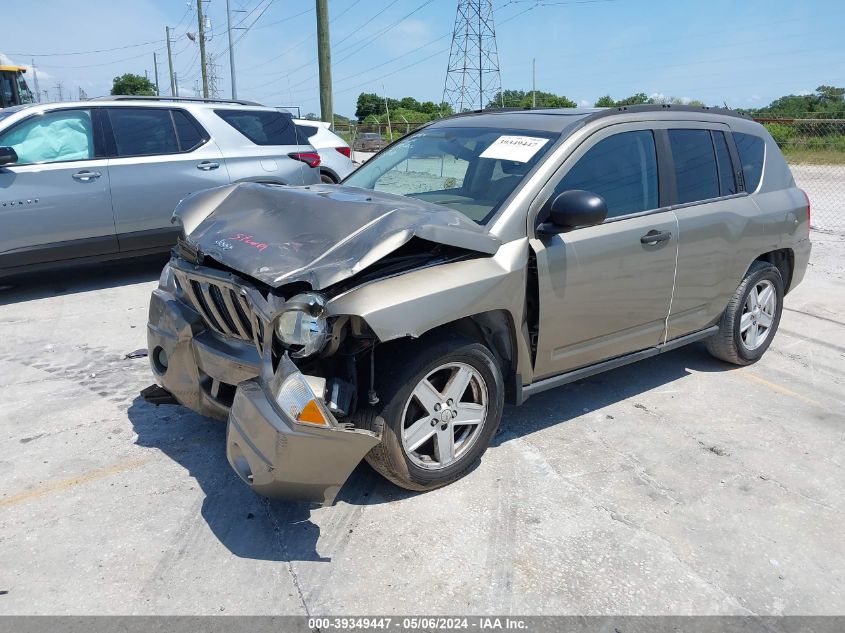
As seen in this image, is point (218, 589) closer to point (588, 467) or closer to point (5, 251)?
point (588, 467)

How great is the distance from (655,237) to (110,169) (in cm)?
532

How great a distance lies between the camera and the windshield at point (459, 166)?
371cm

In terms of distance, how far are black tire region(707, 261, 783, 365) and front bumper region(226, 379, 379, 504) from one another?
3.11 m

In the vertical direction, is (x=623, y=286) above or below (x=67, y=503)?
above

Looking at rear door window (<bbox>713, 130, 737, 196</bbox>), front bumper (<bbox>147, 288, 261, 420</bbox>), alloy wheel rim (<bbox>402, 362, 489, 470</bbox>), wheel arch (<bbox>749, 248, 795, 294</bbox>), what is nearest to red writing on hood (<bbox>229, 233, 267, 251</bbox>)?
front bumper (<bbox>147, 288, 261, 420</bbox>)

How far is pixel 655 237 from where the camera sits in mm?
4012

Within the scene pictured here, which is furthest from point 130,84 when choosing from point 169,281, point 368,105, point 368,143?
point 169,281

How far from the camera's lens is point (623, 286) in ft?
12.8

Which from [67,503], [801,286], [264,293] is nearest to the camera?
[264,293]

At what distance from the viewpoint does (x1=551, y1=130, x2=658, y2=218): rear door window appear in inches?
149

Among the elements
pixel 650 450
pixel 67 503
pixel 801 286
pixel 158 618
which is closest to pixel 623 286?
pixel 650 450

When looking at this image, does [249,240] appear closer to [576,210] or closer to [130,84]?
[576,210]

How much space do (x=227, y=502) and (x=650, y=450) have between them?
2.28 m

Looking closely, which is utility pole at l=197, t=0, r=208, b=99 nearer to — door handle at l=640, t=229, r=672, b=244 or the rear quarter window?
the rear quarter window
